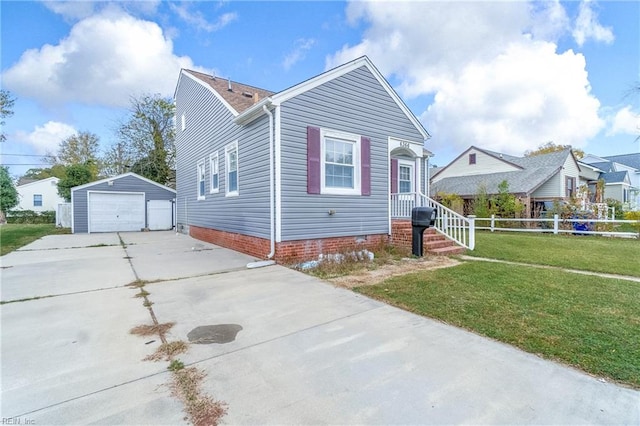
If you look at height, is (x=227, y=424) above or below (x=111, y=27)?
below

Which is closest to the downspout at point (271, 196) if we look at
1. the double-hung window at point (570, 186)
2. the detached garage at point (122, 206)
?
the detached garage at point (122, 206)

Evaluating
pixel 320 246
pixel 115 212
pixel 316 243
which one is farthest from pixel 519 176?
pixel 115 212

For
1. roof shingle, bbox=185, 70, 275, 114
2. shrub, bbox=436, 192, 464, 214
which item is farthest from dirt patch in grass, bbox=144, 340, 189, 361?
shrub, bbox=436, 192, 464, 214

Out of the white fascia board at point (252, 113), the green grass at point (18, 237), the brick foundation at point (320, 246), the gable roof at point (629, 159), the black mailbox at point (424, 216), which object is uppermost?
the gable roof at point (629, 159)

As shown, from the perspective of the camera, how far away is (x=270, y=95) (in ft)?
31.4

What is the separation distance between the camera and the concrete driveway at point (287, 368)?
79.9 inches

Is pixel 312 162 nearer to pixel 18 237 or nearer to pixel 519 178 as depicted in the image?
pixel 18 237

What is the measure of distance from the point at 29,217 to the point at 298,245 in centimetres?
3194

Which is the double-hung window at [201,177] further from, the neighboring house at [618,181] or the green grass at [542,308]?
the neighboring house at [618,181]

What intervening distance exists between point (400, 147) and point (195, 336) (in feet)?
27.4

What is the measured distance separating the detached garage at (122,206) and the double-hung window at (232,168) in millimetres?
10387

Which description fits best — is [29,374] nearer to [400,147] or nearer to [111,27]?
[400,147]

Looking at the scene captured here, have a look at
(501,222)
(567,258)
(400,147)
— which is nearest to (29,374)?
(400,147)

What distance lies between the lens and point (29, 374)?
2523mm
